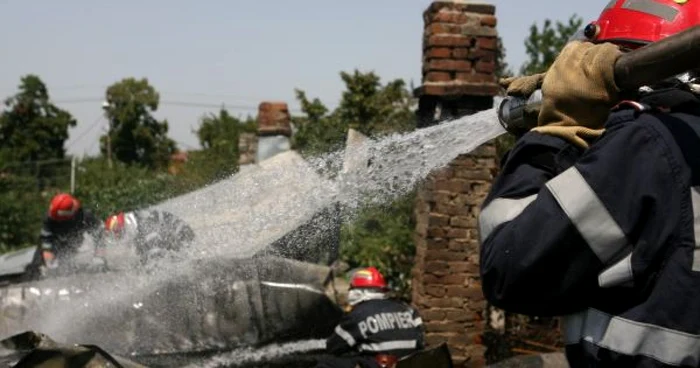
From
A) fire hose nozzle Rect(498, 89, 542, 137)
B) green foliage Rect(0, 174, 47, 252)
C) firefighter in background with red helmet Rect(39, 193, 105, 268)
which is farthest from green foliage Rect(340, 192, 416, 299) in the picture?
green foliage Rect(0, 174, 47, 252)

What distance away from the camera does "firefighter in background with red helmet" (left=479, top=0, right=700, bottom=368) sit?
69.1 inches

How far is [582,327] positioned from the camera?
6.11ft

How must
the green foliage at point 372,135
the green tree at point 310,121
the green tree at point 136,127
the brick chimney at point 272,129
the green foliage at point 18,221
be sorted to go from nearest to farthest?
1. the green foliage at point 372,135
2. the brick chimney at point 272,129
3. the green tree at point 310,121
4. the green foliage at point 18,221
5. the green tree at point 136,127

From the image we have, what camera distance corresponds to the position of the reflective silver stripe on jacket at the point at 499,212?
188 centimetres

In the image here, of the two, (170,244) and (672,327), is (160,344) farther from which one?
(672,327)

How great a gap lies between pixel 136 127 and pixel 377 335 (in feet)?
120

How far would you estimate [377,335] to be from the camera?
5.73m

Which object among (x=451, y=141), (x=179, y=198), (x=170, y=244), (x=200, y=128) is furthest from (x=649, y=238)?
(x=200, y=128)

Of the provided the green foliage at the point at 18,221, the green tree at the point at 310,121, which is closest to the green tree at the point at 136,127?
the green foliage at the point at 18,221

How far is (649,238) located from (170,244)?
429 centimetres

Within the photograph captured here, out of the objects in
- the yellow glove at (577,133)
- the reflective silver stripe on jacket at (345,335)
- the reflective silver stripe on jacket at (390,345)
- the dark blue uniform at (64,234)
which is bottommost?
the reflective silver stripe on jacket at (390,345)

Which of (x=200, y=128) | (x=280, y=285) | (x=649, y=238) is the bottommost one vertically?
(x=280, y=285)

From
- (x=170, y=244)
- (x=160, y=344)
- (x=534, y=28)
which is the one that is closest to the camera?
(x=160, y=344)

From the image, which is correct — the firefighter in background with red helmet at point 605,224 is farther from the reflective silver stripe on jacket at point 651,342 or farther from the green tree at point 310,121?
the green tree at point 310,121
